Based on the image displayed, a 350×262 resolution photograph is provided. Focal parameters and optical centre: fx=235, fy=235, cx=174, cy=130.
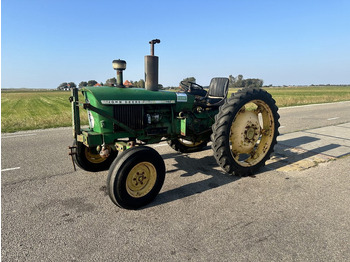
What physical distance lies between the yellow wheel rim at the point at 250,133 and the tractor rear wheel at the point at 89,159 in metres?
2.23

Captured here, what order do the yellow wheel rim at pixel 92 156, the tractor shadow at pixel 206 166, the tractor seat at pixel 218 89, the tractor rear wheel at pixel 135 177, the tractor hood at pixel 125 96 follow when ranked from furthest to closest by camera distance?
the tractor seat at pixel 218 89
the yellow wheel rim at pixel 92 156
the tractor shadow at pixel 206 166
the tractor hood at pixel 125 96
the tractor rear wheel at pixel 135 177

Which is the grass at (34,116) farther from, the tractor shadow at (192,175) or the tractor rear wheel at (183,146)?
the tractor shadow at (192,175)

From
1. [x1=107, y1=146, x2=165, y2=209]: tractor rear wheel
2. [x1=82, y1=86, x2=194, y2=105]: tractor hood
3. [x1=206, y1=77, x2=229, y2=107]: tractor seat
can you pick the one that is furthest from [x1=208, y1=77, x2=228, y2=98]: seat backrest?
[x1=107, y1=146, x2=165, y2=209]: tractor rear wheel

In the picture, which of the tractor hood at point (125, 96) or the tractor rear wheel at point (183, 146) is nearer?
the tractor hood at point (125, 96)

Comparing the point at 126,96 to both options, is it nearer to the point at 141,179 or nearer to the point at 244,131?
the point at 141,179

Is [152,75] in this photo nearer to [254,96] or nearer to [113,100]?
[113,100]

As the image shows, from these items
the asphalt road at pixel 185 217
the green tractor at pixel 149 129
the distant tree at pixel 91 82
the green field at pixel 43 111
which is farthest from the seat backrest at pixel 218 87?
the green field at pixel 43 111

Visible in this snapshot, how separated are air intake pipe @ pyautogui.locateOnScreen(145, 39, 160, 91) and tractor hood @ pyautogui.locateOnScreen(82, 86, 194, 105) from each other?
7.1 inches

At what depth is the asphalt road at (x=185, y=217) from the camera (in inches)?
89.0

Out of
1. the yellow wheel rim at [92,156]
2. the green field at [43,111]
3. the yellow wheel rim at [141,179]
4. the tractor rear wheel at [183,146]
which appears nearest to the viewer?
the yellow wheel rim at [141,179]

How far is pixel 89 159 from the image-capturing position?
4086 millimetres

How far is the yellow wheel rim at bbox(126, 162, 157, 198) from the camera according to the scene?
304 centimetres

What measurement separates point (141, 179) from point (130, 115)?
1.05 meters

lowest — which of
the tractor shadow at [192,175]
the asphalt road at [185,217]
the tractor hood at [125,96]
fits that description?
the asphalt road at [185,217]
